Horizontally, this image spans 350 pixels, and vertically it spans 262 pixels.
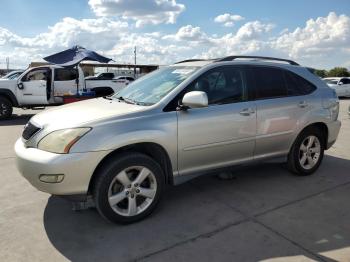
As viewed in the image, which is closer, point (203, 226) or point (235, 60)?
point (203, 226)

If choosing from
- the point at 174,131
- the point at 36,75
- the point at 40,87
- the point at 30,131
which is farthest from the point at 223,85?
the point at 36,75

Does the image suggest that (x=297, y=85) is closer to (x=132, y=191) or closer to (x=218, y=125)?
(x=218, y=125)

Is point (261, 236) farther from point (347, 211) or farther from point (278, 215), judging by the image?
point (347, 211)

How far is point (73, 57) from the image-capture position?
14.1 meters

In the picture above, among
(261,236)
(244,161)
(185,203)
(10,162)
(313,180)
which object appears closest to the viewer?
(261,236)

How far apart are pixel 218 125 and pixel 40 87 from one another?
9923 millimetres

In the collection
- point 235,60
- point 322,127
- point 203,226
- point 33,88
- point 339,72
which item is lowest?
point 203,226

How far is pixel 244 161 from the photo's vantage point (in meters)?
4.73

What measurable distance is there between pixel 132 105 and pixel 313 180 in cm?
291

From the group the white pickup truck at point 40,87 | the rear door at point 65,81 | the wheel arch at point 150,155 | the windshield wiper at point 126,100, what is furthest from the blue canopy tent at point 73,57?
the wheel arch at point 150,155

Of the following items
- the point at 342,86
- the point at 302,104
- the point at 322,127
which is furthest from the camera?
the point at 342,86

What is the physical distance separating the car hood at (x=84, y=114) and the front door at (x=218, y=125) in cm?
63

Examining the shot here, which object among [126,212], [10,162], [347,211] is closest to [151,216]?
[126,212]

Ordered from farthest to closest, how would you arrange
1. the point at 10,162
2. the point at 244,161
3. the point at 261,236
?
the point at 10,162, the point at 244,161, the point at 261,236
